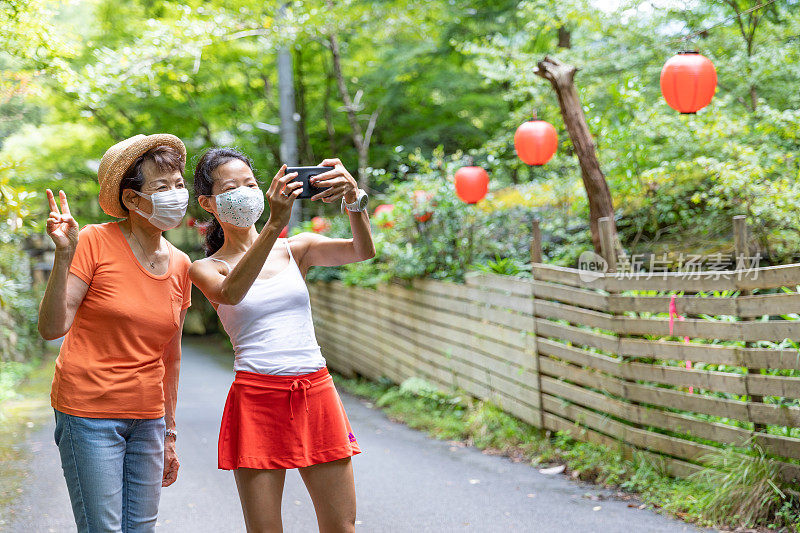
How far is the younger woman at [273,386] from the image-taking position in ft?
8.45

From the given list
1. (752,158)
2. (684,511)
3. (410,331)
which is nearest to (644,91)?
(752,158)

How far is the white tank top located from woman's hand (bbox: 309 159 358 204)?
14.3 inches

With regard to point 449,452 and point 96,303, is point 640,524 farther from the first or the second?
point 96,303

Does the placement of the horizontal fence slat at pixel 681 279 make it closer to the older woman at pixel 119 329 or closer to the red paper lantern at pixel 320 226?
the older woman at pixel 119 329

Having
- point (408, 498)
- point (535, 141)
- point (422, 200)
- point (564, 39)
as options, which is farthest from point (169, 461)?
point (564, 39)

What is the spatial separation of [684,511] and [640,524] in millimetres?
333

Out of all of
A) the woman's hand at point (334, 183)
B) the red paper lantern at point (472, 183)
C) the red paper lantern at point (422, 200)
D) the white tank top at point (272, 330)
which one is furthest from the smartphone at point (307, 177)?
the red paper lantern at point (422, 200)

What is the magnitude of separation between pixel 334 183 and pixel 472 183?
5841 millimetres

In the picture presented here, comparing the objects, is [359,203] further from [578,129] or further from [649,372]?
[578,129]

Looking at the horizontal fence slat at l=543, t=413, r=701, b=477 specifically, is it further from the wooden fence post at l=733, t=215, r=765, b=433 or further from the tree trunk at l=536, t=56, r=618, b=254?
the tree trunk at l=536, t=56, r=618, b=254

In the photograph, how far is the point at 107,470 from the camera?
254cm

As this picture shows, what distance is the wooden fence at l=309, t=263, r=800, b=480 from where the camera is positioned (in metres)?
4.50

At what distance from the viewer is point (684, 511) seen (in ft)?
15.5

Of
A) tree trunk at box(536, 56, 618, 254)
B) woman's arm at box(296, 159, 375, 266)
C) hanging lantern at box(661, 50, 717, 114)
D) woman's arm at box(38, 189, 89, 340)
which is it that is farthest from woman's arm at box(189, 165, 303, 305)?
tree trunk at box(536, 56, 618, 254)
